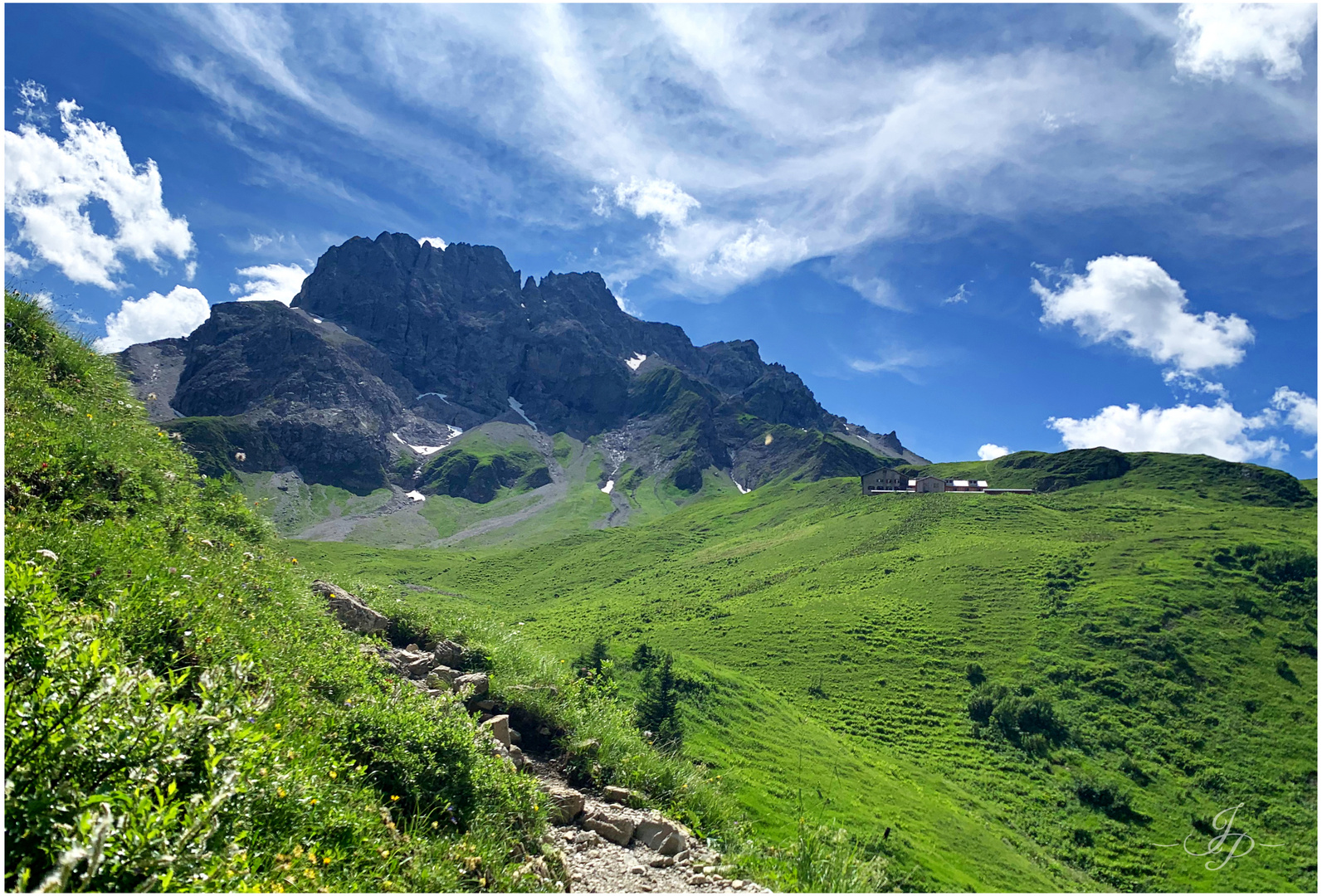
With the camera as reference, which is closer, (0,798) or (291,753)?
(0,798)

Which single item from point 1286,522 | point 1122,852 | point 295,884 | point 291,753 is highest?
point 1286,522

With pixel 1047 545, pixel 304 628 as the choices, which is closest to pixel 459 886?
pixel 304 628

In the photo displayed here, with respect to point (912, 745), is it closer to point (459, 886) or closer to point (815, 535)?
point (459, 886)

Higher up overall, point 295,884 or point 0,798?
point 0,798

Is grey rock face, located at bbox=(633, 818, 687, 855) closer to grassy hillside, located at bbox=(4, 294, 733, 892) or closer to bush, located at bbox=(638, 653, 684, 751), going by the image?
grassy hillside, located at bbox=(4, 294, 733, 892)

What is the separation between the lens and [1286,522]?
97.2 m

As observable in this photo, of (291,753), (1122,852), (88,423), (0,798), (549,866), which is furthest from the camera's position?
(1122,852)

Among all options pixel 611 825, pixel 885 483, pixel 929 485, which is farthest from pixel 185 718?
pixel 885 483

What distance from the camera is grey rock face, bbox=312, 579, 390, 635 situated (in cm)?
1531

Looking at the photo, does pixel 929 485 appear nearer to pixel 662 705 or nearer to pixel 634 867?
pixel 662 705

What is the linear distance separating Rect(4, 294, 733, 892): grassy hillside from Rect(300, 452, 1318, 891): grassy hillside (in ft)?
18.2

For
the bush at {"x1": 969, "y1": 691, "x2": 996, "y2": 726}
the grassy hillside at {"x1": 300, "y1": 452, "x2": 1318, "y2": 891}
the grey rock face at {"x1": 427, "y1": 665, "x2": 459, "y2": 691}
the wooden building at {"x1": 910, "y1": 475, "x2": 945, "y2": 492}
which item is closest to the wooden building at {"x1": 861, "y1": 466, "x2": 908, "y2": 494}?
the wooden building at {"x1": 910, "y1": 475, "x2": 945, "y2": 492}

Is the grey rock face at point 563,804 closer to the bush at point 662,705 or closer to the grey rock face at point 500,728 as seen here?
the grey rock face at point 500,728

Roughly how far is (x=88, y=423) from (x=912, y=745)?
53860 millimetres
